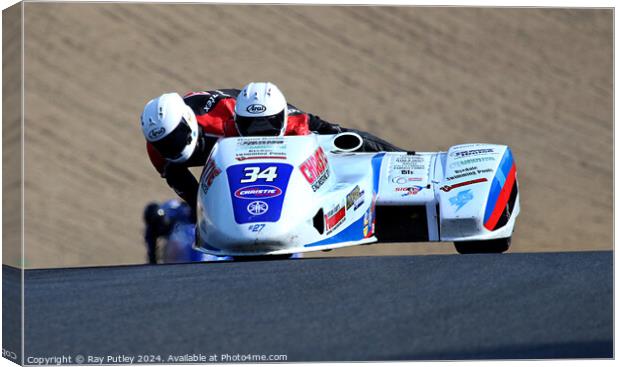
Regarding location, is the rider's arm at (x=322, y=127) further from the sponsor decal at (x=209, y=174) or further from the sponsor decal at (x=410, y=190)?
the sponsor decal at (x=209, y=174)

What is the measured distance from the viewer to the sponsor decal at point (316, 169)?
1041 centimetres

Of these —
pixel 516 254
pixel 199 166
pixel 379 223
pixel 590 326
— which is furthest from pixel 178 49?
pixel 590 326

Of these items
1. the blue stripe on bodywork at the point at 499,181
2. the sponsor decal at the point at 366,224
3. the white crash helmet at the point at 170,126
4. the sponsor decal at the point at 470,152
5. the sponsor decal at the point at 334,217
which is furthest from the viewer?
the sponsor decal at the point at 470,152

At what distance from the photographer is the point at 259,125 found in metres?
11.0

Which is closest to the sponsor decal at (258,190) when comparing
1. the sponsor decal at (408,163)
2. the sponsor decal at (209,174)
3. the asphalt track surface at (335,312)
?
the sponsor decal at (209,174)

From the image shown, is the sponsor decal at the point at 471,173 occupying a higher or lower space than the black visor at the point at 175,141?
lower

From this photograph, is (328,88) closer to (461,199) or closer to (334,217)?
(461,199)

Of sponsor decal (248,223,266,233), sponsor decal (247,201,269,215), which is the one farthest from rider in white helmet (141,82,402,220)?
sponsor decal (248,223,266,233)

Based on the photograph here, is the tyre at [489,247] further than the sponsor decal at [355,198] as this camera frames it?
Yes

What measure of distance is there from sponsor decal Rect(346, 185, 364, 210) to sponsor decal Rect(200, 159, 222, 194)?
2.68 feet

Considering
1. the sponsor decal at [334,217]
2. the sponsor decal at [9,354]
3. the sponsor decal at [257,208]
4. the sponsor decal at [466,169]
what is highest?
the sponsor decal at [466,169]

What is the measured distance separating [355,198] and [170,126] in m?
1.23

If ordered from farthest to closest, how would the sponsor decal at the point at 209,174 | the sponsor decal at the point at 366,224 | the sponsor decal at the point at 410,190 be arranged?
the sponsor decal at the point at 410,190 → the sponsor decal at the point at 366,224 → the sponsor decal at the point at 209,174

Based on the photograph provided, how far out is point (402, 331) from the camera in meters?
8.78
